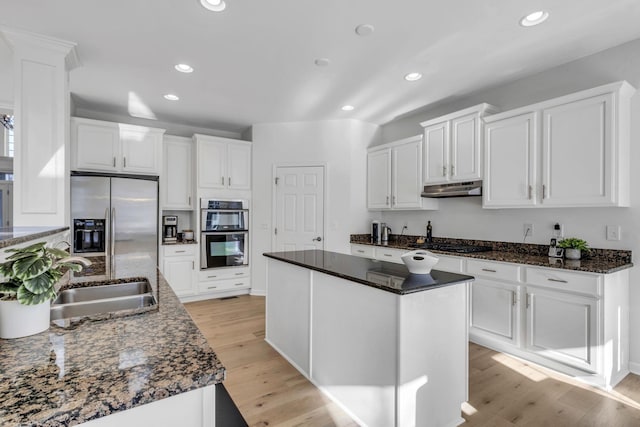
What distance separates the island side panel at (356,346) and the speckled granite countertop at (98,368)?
42.5 inches

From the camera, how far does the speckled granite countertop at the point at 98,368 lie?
61cm

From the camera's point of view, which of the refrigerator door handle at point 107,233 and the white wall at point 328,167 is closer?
the refrigerator door handle at point 107,233

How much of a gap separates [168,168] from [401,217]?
3.47 m

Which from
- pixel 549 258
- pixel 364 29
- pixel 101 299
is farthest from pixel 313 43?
pixel 549 258

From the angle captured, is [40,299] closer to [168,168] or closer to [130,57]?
[130,57]

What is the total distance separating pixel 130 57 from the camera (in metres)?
2.83

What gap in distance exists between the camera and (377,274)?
1959 millimetres

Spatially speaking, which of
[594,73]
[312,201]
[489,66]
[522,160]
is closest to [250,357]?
[312,201]

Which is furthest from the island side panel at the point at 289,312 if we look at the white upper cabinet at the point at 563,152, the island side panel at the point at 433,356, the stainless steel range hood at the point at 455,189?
the white upper cabinet at the point at 563,152

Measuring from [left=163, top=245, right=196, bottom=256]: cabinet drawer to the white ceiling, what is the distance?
1945 mm

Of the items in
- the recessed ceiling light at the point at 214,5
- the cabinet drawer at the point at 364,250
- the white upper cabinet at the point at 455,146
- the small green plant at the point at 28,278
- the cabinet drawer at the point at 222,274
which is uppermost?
the recessed ceiling light at the point at 214,5

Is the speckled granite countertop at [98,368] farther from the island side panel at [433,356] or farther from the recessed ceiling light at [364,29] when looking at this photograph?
the recessed ceiling light at [364,29]

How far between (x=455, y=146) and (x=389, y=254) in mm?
1508

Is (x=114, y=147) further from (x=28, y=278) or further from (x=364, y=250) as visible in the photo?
(x=28, y=278)
